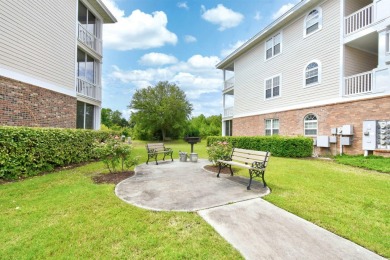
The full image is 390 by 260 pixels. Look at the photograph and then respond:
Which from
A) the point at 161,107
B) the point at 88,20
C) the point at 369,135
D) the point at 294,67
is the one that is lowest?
the point at 369,135

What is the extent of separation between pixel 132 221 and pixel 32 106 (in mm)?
8174

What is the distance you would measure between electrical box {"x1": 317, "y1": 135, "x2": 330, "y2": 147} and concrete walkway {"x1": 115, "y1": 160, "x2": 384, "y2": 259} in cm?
750

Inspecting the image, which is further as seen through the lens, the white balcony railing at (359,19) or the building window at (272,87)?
the building window at (272,87)

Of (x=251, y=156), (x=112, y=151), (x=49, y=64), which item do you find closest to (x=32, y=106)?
(x=49, y=64)

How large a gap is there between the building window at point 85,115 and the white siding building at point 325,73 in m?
12.7

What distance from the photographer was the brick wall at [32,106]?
7.37m

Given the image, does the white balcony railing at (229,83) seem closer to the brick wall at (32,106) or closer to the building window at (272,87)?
the building window at (272,87)

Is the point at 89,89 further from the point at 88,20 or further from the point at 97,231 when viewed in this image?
the point at 97,231

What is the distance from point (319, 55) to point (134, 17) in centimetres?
1386

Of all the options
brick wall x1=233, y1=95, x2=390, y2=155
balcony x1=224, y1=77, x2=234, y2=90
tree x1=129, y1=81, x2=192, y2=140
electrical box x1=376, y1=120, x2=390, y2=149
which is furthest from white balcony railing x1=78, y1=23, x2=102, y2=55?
tree x1=129, y1=81, x2=192, y2=140

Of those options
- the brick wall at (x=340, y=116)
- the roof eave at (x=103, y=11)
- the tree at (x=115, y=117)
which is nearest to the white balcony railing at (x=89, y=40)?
the roof eave at (x=103, y=11)

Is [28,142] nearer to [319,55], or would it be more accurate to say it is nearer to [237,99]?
[319,55]

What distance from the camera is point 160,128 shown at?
33.8 m

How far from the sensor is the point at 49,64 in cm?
951
